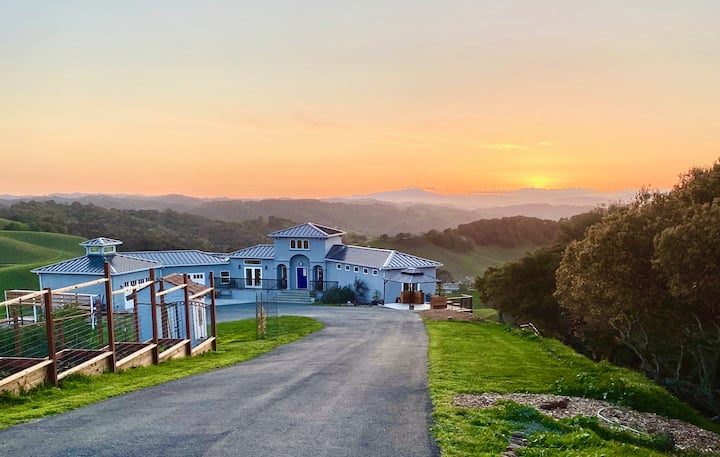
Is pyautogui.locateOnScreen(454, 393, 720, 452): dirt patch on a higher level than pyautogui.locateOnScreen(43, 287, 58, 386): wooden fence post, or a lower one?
lower

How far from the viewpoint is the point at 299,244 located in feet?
150

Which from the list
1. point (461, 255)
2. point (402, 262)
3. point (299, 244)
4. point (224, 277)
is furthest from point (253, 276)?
point (461, 255)

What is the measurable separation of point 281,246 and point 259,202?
4173 inches

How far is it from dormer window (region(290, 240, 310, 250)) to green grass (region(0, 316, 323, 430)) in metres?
25.6

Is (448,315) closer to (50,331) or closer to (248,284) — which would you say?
(248,284)

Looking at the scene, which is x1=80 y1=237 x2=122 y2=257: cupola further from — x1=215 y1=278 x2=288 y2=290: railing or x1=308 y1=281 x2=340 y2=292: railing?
x1=308 y1=281 x2=340 y2=292: railing

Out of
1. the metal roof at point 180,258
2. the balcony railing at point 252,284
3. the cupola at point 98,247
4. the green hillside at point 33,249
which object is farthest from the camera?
the green hillside at point 33,249

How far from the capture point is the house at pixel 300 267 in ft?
133

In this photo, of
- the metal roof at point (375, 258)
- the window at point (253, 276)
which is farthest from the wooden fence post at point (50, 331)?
the window at point (253, 276)

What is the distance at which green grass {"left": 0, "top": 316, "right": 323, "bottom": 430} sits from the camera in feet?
29.3

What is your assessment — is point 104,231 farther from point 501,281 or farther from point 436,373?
point 436,373

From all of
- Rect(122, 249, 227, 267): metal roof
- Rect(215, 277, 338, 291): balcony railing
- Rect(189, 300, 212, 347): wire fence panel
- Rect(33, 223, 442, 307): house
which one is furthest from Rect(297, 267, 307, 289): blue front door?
Rect(189, 300, 212, 347): wire fence panel

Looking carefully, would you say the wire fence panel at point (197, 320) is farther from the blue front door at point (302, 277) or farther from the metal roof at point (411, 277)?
the blue front door at point (302, 277)

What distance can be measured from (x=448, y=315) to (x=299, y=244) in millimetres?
18046
